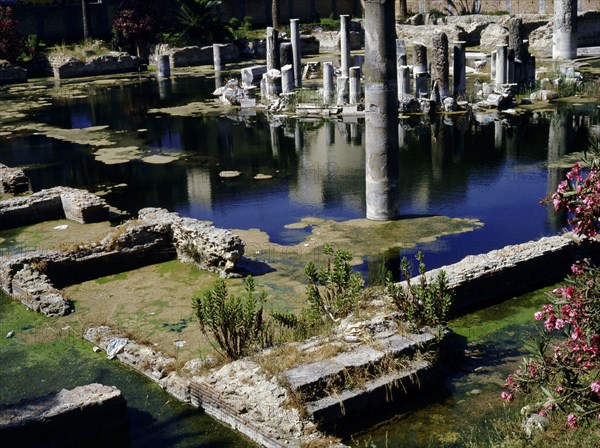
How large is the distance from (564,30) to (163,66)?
1661 cm

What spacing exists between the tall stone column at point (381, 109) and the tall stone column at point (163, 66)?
24.7 meters

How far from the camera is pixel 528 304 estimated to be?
1143 centimetres

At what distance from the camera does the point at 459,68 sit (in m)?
26.6

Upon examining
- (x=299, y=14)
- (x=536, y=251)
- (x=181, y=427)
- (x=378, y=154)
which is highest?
(x=299, y=14)

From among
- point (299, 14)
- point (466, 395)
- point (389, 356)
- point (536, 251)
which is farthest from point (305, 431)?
point (299, 14)

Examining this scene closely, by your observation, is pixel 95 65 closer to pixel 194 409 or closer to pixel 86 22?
pixel 86 22

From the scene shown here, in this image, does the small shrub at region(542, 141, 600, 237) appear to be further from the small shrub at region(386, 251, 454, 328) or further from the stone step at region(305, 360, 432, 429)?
the small shrub at region(386, 251, 454, 328)

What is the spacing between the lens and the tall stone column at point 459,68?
26500mm

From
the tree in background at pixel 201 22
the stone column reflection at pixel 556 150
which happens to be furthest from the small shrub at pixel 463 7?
the stone column reflection at pixel 556 150

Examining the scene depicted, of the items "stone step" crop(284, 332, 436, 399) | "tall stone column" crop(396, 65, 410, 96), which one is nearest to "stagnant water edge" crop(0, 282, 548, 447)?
"stone step" crop(284, 332, 436, 399)

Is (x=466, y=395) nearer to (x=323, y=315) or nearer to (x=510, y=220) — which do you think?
(x=323, y=315)

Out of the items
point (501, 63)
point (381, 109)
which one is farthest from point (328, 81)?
point (381, 109)

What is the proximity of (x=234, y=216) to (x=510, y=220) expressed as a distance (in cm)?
489

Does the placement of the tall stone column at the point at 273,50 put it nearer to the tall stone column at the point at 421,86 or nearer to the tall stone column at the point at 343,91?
the tall stone column at the point at 343,91
